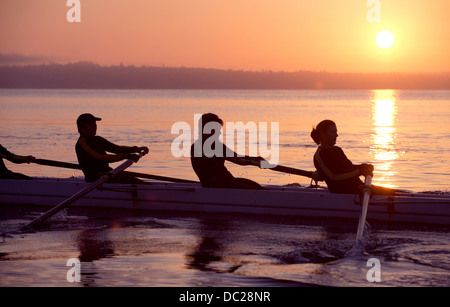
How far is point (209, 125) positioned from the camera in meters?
11.6

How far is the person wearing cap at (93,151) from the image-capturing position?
42.2ft

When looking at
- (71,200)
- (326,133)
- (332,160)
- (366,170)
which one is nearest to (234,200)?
(332,160)

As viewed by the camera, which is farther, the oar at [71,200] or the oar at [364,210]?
the oar at [71,200]

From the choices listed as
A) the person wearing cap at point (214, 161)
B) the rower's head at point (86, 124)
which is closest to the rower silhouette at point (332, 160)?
the person wearing cap at point (214, 161)

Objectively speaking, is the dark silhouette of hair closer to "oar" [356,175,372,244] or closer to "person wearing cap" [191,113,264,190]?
"oar" [356,175,372,244]

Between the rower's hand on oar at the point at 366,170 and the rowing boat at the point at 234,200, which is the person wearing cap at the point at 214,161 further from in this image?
the rower's hand on oar at the point at 366,170

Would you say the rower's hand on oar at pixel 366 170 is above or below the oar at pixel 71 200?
above

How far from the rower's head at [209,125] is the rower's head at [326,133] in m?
1.51

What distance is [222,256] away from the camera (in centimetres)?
950

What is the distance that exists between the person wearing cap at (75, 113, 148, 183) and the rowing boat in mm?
326

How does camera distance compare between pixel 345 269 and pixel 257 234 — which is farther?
pixel 257 234
